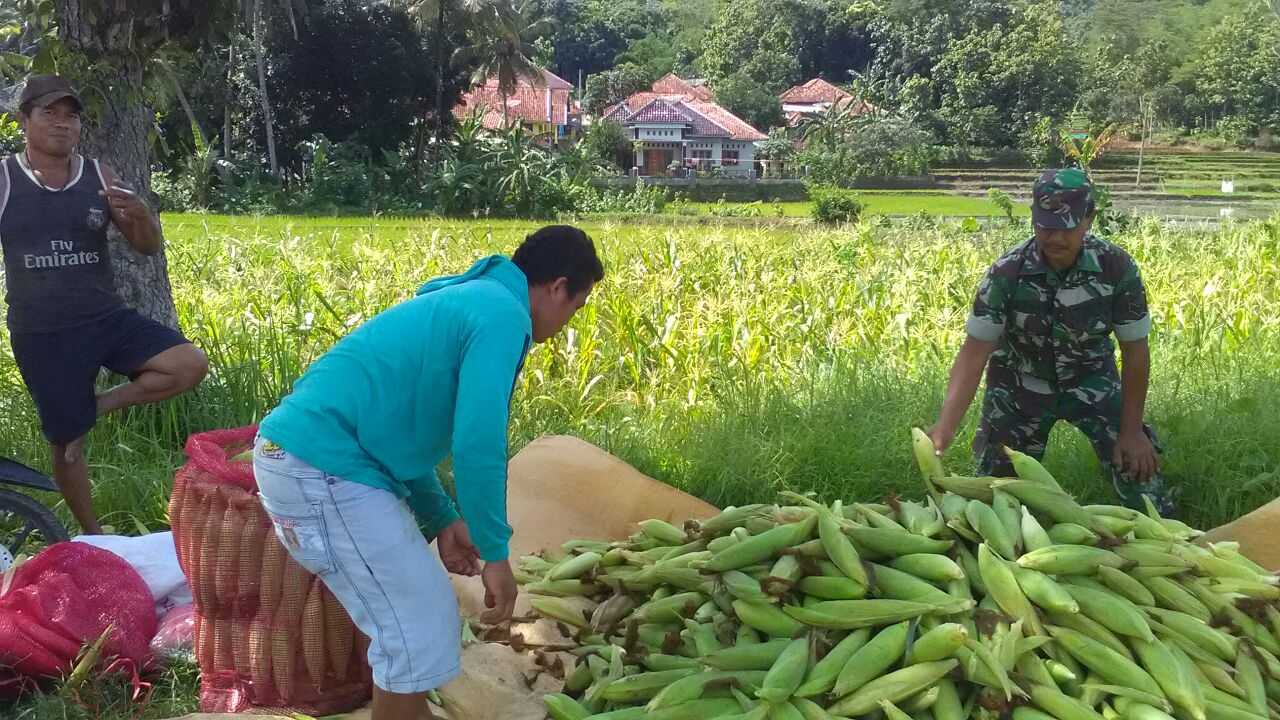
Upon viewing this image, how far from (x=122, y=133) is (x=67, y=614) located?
3108 mm

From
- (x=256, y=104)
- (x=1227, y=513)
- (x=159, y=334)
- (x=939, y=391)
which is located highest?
(x=256, y=104)

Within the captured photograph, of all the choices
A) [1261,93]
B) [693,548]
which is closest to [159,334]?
[693,548]

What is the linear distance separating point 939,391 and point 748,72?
8190 centimetres

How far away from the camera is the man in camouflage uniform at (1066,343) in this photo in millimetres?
3594

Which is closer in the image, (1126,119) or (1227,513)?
(1227,513)

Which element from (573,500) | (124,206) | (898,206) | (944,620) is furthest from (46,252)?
(898,206)

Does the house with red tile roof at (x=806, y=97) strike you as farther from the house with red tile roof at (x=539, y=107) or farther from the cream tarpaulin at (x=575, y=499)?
the cream tarpaulin at (x=575, y=499)

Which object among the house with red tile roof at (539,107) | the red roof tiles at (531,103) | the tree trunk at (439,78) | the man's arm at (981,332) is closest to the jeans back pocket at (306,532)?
the man's arm at (981,332)

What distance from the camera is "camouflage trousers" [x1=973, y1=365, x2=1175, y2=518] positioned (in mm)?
3891

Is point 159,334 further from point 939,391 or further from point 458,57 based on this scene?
point 458,57

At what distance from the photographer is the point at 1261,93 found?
6256 cm

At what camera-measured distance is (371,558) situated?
2.36 meters

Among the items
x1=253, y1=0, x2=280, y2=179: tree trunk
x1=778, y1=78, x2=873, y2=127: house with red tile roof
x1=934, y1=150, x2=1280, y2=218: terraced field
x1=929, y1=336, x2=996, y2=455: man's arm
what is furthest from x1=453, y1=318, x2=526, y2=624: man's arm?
x1=778, y1=78, x2=873, y2=127: house with red tile roof

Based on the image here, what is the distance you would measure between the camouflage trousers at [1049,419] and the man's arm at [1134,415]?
0.06m
